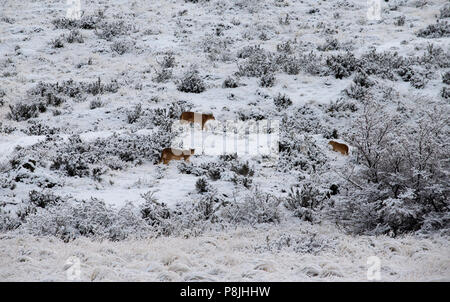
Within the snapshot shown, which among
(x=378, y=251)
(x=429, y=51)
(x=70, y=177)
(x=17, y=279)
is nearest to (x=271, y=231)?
(x=378, y=251)

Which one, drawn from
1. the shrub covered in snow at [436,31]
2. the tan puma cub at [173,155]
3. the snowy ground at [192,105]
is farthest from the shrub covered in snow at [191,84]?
the shrub covered in snow at [436,31]

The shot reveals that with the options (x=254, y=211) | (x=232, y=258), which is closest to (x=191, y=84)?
(x=254, y=211)

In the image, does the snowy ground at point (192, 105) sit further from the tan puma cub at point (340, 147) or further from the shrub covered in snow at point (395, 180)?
the shrub covered in snow at point (395, 180)

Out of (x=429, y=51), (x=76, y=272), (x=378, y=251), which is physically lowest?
(x=378, y=251)

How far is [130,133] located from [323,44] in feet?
26.4

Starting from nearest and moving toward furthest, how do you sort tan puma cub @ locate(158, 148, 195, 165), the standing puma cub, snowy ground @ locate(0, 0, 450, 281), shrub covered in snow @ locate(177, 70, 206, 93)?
1. snowy ground @ locate(0, 0, 450, 281)
2. tan puma cub @ locate(158, 148, 195, 165)
3. the standing puma cub
4. shrub covered in snow @ locate(177, 70, 206, 93)

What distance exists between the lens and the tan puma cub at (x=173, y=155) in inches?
322

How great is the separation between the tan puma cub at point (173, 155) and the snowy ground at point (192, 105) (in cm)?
16

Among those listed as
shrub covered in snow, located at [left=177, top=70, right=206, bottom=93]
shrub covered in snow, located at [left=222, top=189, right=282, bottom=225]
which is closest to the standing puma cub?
shrub covered in snow, located at [left=177, top=70, right=206, bottom=93]

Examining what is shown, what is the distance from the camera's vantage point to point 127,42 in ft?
46.9

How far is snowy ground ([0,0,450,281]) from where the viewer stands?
4.29m

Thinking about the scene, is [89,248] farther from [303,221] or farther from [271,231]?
[303,221]

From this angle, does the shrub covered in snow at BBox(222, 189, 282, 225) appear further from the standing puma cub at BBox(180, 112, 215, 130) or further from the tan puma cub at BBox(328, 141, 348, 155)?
the standing puma cub at BBox(180, 112, 215, 130)

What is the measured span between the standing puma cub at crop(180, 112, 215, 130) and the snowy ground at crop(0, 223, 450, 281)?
4480 mm
